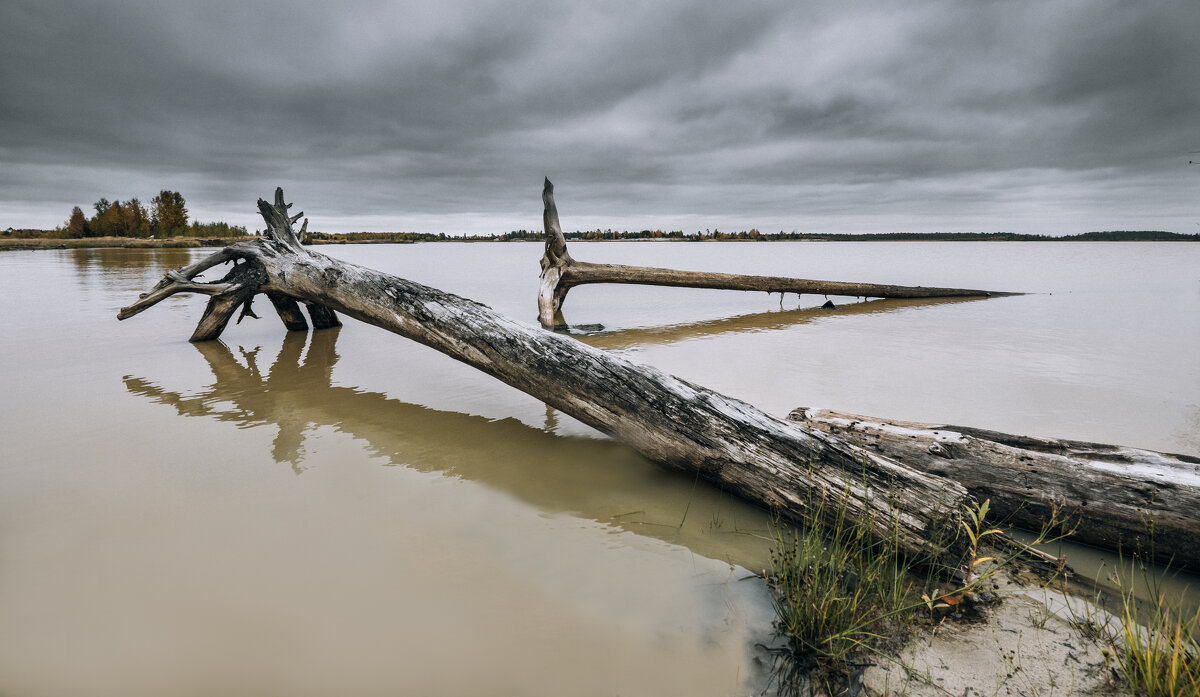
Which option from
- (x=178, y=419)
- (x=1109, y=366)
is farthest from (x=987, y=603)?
(x=1109, y=366)

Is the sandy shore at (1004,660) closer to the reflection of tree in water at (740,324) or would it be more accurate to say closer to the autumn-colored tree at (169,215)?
the reflection of tree in water at (740,324)

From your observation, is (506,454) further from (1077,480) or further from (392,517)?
(1077,480)

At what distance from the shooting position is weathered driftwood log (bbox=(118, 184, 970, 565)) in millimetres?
2846

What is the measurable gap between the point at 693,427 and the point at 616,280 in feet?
32.9

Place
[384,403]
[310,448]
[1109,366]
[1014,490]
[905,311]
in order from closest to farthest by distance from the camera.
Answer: [1014,490], [310,448], [384,403], [1109,366], [905,311]

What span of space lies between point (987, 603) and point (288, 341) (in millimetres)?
10232

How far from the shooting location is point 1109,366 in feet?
24.0

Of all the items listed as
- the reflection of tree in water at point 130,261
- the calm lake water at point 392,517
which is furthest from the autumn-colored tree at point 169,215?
the calm lake water at point 392,517

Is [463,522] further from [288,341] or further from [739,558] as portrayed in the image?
[288,341]

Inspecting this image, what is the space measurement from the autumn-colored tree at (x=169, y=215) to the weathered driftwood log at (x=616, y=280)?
88.9m

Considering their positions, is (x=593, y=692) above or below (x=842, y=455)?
below

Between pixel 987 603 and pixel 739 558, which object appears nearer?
pixel 987 603

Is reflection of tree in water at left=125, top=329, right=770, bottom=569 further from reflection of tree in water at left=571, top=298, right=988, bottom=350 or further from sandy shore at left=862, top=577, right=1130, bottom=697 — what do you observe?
reflection of tree in water at left=571, top=298, right=988, bottom=350

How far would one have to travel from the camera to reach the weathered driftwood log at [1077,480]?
8.84 ft
